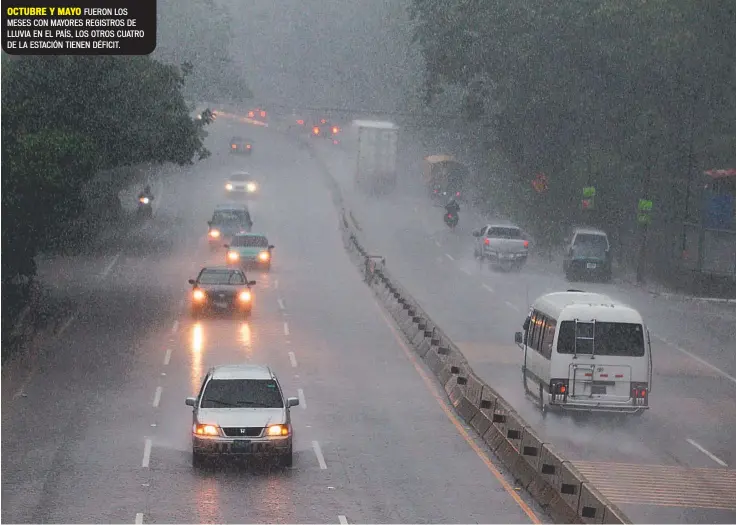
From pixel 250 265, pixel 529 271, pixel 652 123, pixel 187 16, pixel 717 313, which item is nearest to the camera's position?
pixel 717 313

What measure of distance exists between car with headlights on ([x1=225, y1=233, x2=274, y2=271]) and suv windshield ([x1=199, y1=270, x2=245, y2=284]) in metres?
12.3

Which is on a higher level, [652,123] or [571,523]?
[652,123]

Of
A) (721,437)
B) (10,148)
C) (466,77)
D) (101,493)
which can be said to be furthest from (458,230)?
(101,493)

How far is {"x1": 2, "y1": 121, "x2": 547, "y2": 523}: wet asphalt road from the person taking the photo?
21469 mm

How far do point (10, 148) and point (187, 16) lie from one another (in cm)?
10232

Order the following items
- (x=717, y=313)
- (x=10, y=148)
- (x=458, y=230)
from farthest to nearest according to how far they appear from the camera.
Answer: (x=458, y=230), (x=717, y=313), (x=10, y=148)

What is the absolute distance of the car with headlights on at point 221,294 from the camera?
43344 mm

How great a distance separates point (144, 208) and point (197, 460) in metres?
54.5

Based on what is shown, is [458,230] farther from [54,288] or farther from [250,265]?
[54,288]

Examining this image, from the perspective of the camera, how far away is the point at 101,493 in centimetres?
2202

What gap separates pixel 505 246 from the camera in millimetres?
60438

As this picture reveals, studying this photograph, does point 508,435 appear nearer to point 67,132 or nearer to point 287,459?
point 287,459

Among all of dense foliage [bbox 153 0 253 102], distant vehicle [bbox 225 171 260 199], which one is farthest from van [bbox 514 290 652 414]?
dense foliage [bbox 153 0 253 102]

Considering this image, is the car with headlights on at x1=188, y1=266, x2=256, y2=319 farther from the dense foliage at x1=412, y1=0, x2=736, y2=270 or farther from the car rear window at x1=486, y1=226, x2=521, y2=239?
the dense foliage at x1=412, y1=0, x2=736, y2=270
